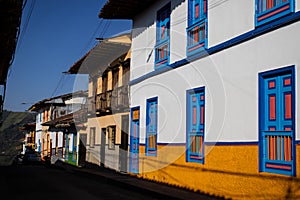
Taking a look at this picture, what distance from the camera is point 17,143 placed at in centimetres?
7912

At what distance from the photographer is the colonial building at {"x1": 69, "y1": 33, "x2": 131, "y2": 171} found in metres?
19.9

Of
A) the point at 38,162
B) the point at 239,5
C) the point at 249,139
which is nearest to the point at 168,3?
the point at 239,5

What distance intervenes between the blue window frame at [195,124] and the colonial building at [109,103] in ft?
20.2

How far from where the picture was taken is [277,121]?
30.2 ft

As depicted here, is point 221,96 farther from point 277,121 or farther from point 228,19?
point 277,121

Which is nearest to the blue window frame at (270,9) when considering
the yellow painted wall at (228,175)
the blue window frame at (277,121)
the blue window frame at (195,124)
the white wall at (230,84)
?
the white wall at (230,84)

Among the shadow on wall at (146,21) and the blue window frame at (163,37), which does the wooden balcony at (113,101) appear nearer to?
the shadow on wall at (146,21)

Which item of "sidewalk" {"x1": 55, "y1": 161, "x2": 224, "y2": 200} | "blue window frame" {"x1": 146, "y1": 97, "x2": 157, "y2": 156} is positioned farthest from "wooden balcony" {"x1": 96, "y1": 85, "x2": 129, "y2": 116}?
"sidewalk" {"x1": 55, "y1": 161, "x2": 224, "y2": 200}

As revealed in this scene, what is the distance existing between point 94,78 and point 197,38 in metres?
14.0

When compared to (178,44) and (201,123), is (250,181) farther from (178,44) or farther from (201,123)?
(178,44)

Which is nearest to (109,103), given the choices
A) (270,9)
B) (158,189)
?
(158,189)

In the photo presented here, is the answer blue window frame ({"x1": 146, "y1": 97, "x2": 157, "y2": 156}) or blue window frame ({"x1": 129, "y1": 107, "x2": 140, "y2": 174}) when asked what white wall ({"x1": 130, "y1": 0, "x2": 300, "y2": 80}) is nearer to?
blue window frame ({"x1": 146, "y1": 97, "x2": 157, "y2": 156})

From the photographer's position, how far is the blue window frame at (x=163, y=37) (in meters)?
14.7

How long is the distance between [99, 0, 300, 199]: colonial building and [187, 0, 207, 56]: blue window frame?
3 centimetres
